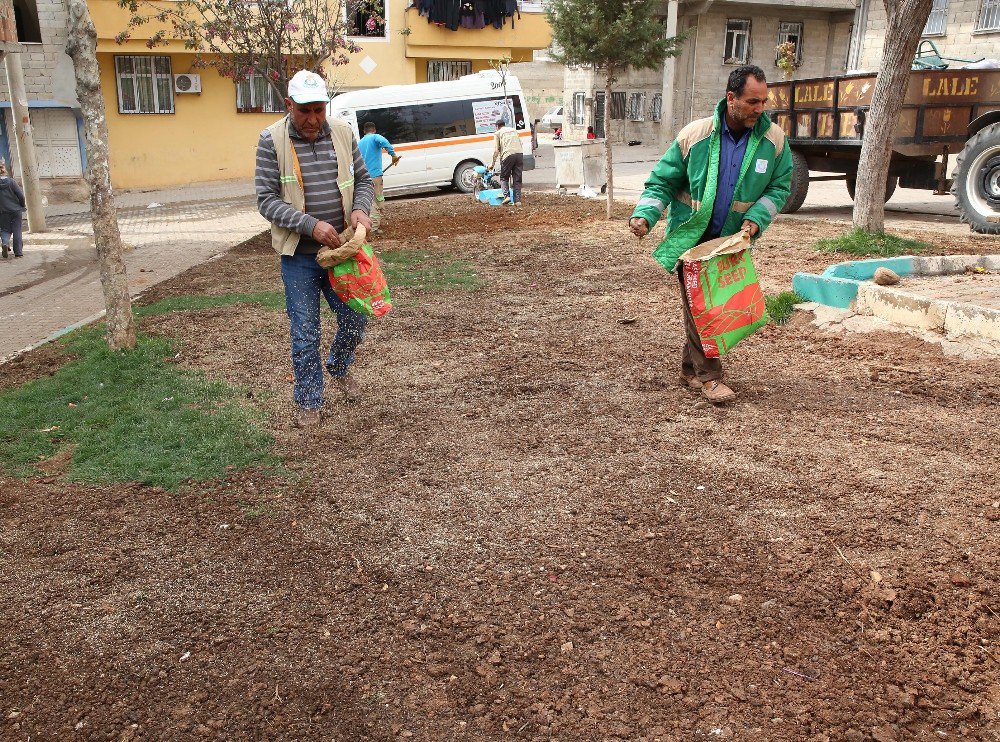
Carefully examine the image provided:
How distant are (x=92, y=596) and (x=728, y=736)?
2.34 metres

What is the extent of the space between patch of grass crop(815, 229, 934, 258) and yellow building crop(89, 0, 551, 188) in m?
17.7

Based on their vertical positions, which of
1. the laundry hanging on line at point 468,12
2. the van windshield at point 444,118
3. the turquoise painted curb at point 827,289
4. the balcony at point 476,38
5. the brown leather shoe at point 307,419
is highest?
the laundry hanging on line at point 468,12

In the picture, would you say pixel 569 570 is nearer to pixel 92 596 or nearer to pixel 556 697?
pixel 556 697

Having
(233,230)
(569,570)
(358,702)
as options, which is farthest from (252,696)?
(233,230)

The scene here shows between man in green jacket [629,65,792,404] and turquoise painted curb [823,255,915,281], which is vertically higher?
man in green jacket [629,65,792,404]

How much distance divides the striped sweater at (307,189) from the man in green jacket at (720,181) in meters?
1.64

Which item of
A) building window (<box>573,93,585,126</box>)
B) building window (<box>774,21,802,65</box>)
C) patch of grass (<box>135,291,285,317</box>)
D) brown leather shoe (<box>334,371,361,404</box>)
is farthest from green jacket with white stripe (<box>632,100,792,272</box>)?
building window (<box>573,93,585,126</box>)

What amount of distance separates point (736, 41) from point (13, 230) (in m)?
27.1

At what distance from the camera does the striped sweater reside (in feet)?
14.9

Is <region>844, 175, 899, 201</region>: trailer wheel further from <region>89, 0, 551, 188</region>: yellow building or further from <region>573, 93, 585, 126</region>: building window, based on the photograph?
<region>573, 93, 585, 126</region>: building window

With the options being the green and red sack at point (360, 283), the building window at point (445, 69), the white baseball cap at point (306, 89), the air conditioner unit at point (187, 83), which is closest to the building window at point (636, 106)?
the building window at point (445, 69)

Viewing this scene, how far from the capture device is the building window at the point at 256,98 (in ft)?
81.8

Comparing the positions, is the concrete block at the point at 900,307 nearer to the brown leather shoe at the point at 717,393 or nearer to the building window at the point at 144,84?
the brown leather shoe at the point at 717,393

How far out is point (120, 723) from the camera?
2.62 meters
